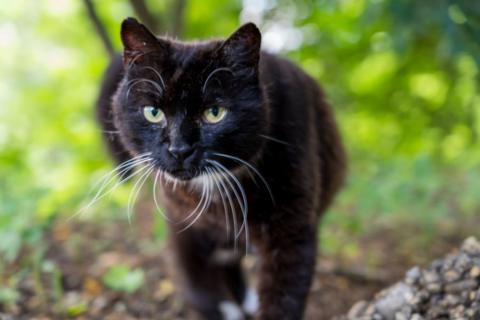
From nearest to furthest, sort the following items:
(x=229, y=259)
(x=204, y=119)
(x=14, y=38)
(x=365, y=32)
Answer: (x=204, y=119) → (x=229, y=259) → (x=365, y=32) → (x=14, y=38)

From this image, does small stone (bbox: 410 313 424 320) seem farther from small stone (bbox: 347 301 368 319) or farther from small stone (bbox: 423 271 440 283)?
small stone (bbox: 347 301 368 319)

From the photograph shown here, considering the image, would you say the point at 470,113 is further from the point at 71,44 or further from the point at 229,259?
the point at 71,44

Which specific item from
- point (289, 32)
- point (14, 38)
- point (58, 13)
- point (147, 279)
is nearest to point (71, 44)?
point (58, 13)

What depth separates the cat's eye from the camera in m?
2.06

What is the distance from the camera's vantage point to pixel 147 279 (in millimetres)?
3219

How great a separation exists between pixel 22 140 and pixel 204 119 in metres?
2.36

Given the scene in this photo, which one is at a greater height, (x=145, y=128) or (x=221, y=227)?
(x=145, y=128)

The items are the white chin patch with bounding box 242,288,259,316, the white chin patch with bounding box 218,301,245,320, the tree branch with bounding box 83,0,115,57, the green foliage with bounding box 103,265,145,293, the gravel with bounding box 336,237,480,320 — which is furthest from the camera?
the tree branch with bounding box 83,0,115,57

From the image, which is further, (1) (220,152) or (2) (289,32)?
(2) (289,32)

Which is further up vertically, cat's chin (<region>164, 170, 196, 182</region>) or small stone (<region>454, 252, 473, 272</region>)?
cat's chin (<region>164, 170, 196, 182</region>)

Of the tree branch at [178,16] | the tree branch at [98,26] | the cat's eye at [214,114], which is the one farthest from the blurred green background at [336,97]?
the cat's eye at [214,114]

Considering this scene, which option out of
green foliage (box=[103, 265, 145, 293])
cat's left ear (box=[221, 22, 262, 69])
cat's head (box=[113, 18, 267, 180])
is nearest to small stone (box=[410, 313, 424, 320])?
cat's head (box=[113, 18, 267, 180])

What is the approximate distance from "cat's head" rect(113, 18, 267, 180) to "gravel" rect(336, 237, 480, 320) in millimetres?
785

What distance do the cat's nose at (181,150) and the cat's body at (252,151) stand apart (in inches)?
1.3
